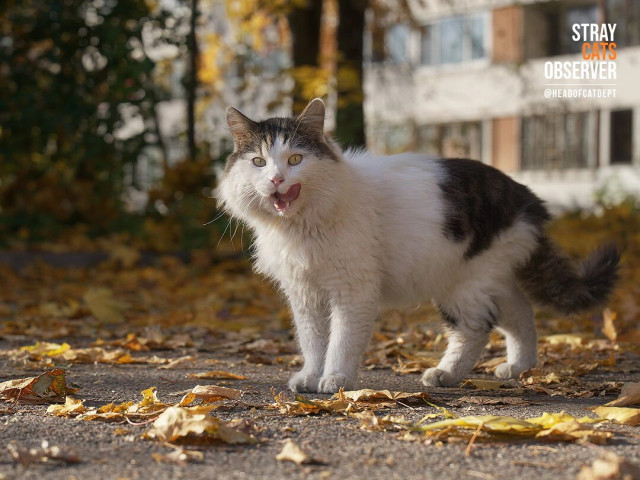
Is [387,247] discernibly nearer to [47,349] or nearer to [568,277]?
[568,277]

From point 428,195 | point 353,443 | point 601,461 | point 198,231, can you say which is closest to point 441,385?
point 428,195

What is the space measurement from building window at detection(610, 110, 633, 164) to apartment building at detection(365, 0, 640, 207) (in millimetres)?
26

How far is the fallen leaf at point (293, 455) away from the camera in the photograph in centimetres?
255

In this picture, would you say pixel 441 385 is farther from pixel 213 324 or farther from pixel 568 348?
pixel 213 324

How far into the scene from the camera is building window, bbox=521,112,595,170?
22.9 metres

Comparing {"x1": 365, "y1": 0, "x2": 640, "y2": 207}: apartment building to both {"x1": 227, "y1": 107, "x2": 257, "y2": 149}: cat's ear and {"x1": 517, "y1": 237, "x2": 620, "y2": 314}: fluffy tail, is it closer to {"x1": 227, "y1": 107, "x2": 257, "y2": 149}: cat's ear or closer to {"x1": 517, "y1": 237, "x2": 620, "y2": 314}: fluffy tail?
{"x1": 517, "y1": 237, "x2": 620, "y2": 314}: fluffy tail

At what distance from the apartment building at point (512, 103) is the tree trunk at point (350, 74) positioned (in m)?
9.38

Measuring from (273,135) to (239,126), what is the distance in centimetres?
27

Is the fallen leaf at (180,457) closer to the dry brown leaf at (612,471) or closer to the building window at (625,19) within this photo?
the dry brown leaf at (612,471)

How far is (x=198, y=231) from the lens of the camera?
34.1 feet

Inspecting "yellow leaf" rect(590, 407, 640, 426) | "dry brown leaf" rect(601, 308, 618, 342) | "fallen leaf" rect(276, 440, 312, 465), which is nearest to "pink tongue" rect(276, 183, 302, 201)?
"fallen leaf" rect(276, 440, 312, 465)

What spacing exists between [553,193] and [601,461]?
859 inches

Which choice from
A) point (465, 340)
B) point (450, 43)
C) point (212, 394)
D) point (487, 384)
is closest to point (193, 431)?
point (212, 394)

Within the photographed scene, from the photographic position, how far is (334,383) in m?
3.77
